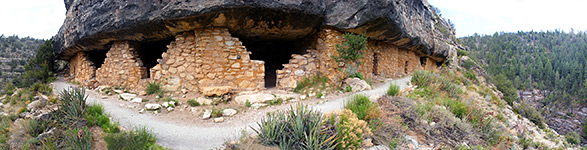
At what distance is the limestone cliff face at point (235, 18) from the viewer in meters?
6.00

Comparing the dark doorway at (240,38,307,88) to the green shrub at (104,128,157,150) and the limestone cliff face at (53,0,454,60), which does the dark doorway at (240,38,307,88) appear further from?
the green shrub at (104,128,157,150)

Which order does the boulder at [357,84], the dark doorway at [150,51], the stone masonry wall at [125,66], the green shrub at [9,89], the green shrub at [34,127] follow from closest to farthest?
1. the green shrub at [34,127]
2. the boulder at [357,84]
3. the stone masonry wall at [125,66]
4. the dark doorway at [150,51]
5. the green shrub at [9,89]

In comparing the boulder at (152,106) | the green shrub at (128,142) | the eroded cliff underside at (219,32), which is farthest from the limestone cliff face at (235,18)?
the green shrub at (128,142)

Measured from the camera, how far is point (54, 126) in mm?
4102

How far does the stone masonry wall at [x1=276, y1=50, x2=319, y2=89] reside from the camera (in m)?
7.51

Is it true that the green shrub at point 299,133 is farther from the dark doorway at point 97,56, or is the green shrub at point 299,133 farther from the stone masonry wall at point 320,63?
the dark doorway at point 97,56

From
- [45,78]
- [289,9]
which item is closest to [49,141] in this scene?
[289,9]

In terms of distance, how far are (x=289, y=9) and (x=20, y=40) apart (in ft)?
130

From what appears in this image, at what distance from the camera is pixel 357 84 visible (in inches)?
280

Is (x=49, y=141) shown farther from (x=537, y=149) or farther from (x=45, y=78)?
(x=45, y=78)

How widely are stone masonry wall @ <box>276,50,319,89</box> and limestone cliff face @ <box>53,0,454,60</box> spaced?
0.95m

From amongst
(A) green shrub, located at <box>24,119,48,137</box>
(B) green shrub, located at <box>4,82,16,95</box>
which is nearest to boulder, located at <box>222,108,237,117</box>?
(A) green shrub, located at <box>24,119,48,137</box>

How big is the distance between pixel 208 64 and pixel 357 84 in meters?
4.30

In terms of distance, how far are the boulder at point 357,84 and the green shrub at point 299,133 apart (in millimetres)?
3740
